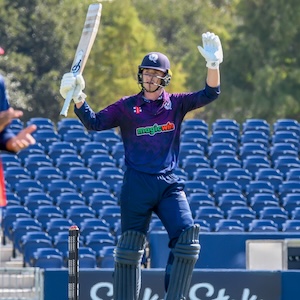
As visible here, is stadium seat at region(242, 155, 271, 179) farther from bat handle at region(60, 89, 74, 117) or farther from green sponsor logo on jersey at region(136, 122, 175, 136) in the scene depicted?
bat handle at region(60, 89, 74, 117)

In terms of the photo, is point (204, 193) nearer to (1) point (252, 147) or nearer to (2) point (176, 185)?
(1) point (252, 147)

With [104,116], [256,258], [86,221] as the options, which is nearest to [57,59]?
[86,221]

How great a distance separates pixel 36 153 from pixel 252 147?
136 inches

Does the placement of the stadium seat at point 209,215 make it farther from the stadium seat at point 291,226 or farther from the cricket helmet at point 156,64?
the cricket helmet at point 156,64

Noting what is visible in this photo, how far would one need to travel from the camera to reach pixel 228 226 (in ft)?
51.8

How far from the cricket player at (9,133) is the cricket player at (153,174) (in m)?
1.67

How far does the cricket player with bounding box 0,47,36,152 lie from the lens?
6.20 m

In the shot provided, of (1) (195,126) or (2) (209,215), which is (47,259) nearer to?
(2) (209,215)

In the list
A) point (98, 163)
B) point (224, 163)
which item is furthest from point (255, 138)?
point (98, 163)

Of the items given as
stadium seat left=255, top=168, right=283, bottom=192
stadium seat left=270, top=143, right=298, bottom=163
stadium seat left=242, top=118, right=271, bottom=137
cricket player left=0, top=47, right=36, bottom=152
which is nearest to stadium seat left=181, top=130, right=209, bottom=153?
stadium seat left=242, top=118, right=271, bottom=137

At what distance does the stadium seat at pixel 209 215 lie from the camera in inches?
638

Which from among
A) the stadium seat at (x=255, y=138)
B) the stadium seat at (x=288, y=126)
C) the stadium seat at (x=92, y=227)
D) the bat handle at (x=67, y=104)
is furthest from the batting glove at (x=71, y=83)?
the stadium seat at (x=288, y=126)

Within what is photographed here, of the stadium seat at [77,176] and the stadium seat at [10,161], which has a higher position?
the stadium seat at [10,161]

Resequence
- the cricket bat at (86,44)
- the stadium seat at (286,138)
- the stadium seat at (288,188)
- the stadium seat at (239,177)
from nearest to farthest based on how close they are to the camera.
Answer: the cricket bat at (86,44) → the stadium seat at (288,188) → the stadium seat at (239,177) → the stadium seat at (286,138)
